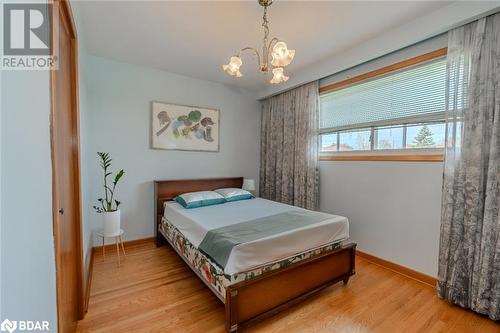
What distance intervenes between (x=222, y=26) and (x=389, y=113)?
2.16 metres

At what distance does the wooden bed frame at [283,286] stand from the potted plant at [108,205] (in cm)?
177

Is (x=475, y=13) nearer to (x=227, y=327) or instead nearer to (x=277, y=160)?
(x=277, y=160)

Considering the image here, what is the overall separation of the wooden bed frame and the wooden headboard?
2.11 metres

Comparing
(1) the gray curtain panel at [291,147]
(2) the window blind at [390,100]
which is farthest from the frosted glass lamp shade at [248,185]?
(2) the window blind at [390,100]

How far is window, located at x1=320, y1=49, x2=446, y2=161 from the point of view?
2344mm

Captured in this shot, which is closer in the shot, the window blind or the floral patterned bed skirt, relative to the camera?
the floral patterned bed skirt

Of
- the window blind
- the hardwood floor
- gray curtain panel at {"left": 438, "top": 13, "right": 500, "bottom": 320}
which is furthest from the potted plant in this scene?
gray curtain panel at {"left": 438, "top": 13, "right": 500, "bottom": 320}

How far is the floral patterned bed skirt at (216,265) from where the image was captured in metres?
1.71

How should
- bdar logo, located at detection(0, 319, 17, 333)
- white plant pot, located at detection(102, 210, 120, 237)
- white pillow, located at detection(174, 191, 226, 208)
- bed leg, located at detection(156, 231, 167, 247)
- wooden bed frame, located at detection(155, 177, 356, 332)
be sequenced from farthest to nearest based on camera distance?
bed leg, located at detection(156, 231, 167, 247) → white pillow, located at detection(174, 191, 226, 208) → white plant pot, located at detection(102, 210, 120, 237) → wooden bed frame, located at detection(155, 177, 356, 332) → bdar logo, located at detection(0, 319, 17, 333)

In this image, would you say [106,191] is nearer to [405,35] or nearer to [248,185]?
[248,185]

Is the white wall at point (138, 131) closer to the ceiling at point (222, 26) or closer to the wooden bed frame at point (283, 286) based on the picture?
Result: the ceiling at point (222, 26)

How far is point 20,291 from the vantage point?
638mm

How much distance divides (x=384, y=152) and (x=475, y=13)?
1.43 m

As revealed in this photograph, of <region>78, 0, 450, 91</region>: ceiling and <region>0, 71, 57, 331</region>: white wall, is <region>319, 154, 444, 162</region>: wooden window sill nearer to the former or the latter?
<region>78, 0, 450, 91</region>: ceiling
